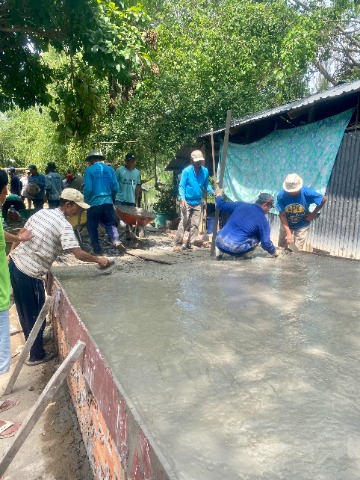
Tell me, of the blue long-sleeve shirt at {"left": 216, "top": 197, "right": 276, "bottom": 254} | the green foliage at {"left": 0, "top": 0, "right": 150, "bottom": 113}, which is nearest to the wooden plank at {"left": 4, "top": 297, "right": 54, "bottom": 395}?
the blue long-sleeve shirt at {"left": 216, "top": 197, "right": 276, "bottom": 254}

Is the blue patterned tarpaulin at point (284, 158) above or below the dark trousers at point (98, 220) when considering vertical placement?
above

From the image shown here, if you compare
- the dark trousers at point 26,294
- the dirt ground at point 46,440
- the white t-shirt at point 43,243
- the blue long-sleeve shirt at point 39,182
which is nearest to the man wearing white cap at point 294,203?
the white t-shirt at point 43,243

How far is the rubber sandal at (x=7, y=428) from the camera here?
3.30m

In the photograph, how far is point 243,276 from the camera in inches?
171

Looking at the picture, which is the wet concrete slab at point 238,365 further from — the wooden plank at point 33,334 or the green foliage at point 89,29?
the green foliage at point 89,29

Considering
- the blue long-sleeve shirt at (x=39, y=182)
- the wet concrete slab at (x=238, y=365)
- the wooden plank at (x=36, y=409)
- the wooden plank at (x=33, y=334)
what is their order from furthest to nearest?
the blue long-sleeve shirt at (x=39, y=182) < the wooden plank at (x=33, y=334) < the wooden plank at (x=36, y=409) < the wet concrete slab at (x=238, y=365)

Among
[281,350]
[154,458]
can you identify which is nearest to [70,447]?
[281,350]

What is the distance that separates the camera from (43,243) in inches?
152

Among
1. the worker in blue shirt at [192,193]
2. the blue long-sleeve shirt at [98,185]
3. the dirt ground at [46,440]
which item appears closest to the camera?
the dirt ground at [46,440]

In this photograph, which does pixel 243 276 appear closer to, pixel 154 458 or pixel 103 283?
pixel 103 283

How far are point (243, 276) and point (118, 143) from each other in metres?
8.00

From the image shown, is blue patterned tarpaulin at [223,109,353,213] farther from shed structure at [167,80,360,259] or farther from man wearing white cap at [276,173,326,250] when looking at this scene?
man wearing white cap at [276,173,326,250]

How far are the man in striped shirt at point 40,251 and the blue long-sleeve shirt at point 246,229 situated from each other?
5.92 ft

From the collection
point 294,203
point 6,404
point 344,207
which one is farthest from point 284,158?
point 6,404
